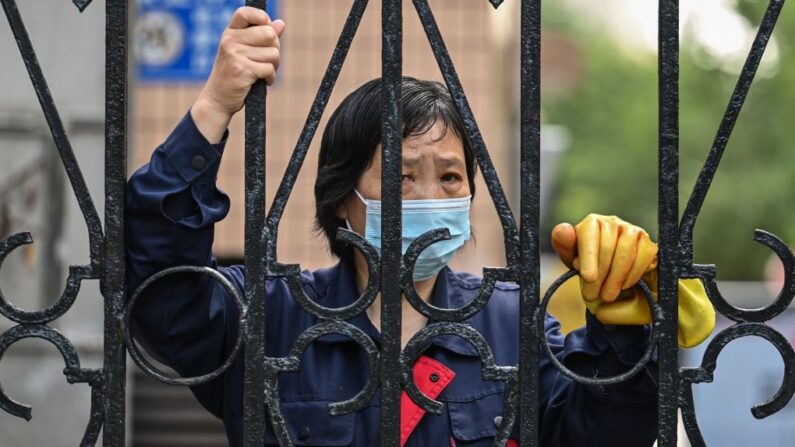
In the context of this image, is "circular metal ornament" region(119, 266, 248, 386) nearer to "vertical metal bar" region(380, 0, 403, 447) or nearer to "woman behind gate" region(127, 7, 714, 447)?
"woman behind gate" region(127, 7, 714, 447)

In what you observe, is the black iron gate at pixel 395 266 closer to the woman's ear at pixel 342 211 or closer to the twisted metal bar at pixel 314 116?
the twisted metal bar at pixel 314 116

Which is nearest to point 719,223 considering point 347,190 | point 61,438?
point 61,438

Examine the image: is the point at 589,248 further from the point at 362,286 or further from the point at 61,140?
the point at 61,140

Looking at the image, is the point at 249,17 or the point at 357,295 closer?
the point at 249,17

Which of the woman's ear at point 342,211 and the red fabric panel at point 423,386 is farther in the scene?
the woman's ear at point 342,211

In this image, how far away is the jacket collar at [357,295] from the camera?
216 cm

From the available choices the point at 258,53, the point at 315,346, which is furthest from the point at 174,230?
the point at 315,346

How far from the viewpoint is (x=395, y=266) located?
5.70ft

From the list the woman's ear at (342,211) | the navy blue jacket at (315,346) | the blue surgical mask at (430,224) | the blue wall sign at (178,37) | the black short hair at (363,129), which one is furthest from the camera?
the blue wall sign at (178,37)

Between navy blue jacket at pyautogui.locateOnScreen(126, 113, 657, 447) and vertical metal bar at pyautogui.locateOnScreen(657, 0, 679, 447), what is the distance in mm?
75

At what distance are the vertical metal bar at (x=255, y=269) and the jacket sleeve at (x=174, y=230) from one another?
0.05 m

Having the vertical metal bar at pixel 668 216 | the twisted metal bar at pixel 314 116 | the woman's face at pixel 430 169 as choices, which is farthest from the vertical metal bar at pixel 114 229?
the vertical metal bar at pixel 668 216

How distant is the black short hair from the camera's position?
212 cm

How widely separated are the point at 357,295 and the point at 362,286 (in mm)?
36
